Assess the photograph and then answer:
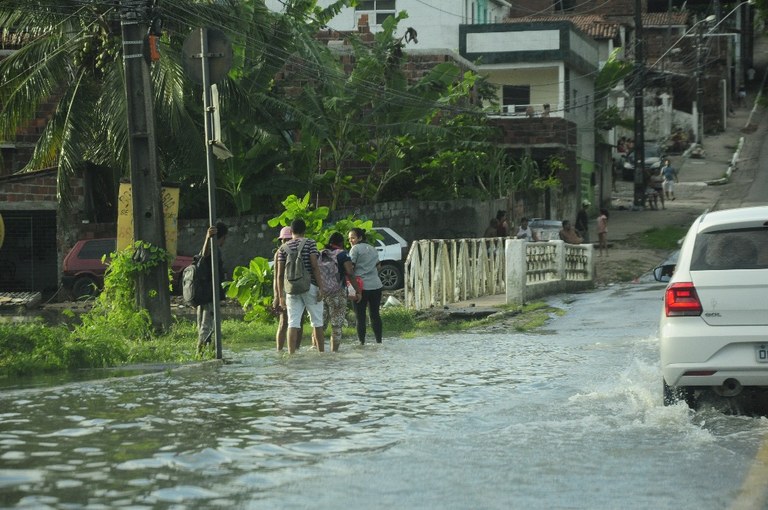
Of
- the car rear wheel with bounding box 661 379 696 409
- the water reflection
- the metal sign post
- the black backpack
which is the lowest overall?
the water reflection

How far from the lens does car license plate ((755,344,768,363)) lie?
948 cm

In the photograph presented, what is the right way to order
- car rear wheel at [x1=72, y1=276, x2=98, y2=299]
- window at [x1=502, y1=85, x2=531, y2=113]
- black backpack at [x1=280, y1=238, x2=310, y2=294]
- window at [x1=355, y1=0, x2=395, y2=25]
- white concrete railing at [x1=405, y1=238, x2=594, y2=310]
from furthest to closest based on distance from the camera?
1. window at [x1=355, y1=0, x2=395, y2=25]
2. window at [x1=502, y1=85, x2=531, y2=113]
3. car rear wheel at [x1=72, y1=276, x2=98, y2=299]
4. white concrete railing at [x1=405, y1=238, x2=594, y2=310]
5. black backpack at [x1=280, y1=238, x2=310, y2=294]

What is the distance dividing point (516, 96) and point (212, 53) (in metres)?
37.6

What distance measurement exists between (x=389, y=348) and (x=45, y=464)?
9.75 m

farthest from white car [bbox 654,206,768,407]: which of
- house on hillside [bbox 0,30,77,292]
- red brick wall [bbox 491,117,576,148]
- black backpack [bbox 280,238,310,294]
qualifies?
red brick wall [bbox 491,117,576,148]

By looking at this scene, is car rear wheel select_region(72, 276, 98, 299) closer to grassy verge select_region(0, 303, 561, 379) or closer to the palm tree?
the palm tree

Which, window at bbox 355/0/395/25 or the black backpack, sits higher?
window at bbox 355/0/395/25

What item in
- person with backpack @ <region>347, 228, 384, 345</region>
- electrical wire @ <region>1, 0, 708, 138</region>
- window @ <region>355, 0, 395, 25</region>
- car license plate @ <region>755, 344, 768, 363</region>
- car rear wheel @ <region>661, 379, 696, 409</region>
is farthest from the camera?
window @ <region>355, 0, 395, 25</region>

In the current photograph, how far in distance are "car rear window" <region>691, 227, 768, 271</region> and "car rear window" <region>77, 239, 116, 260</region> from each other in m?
23.4

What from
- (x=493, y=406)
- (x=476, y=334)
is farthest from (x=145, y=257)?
(x=493, y=406)

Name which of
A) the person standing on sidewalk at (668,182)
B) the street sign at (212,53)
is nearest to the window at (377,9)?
the person standing on sidewalk at (668,182)

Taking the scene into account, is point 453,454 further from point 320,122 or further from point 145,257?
point 320,122

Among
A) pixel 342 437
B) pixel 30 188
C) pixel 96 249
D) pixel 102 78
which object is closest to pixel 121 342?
pixel 342 437

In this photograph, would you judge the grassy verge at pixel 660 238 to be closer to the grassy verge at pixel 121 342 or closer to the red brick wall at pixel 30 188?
the red brick wall at pixel 30 188
